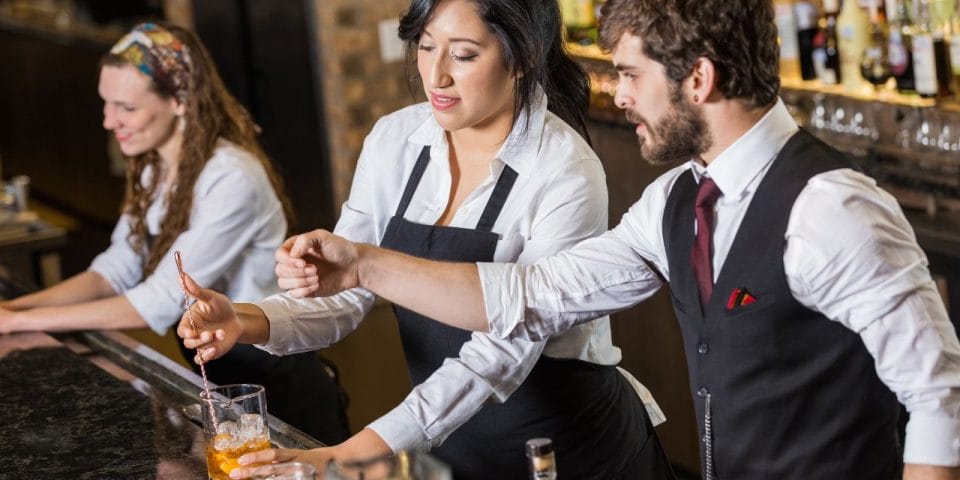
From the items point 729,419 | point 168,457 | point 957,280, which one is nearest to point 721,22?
point 729,419

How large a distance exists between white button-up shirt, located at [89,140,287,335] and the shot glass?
39.5 inches

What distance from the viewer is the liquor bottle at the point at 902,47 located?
3.54 metres

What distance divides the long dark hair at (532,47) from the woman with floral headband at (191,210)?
26.3 inches

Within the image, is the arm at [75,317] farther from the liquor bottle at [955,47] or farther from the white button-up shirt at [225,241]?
the liquor bottle at [955,47]

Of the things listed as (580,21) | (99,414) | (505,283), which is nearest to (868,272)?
(505,283)

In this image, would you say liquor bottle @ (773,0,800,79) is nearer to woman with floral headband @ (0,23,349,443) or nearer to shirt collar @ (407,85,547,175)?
woman with floral headband @ (0,23,349,443)

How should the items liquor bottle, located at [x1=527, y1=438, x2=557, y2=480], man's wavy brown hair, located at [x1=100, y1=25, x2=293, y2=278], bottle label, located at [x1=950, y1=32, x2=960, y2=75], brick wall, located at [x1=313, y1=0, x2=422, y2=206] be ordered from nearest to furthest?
1. liquor bottle, located at [x1=527, y1=438, x2=557, y2=480]
2. man's wavy brown hair, located at [x1=100, y1=25, x2=293, y2=278]
3. bottle label, located at [x1=950, y1=32, x2=960, y2=75]
4. brick wall, located at [x1=313, y1=0, x2=422, y2=206]

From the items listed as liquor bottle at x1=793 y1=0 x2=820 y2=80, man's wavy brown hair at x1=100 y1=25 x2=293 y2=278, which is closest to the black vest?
man's wavy brown hair at x1=100 y1=25 x2=293 y2=278

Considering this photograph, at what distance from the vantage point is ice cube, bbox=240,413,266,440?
5.92ft

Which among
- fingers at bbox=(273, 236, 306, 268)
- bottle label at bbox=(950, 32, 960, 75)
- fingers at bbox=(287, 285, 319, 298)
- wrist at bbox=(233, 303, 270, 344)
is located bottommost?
wrist at bbox=(233, 303, 270, 344)

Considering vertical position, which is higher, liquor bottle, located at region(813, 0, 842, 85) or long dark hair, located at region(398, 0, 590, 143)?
long dark hair, located at region(398, 0, 590, 143)

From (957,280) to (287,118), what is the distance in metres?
3.33

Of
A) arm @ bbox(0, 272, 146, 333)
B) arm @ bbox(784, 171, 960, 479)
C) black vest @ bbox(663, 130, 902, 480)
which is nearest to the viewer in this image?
arm @ bbox(784, 171, 960, 479)

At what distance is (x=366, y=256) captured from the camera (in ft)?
6.45
